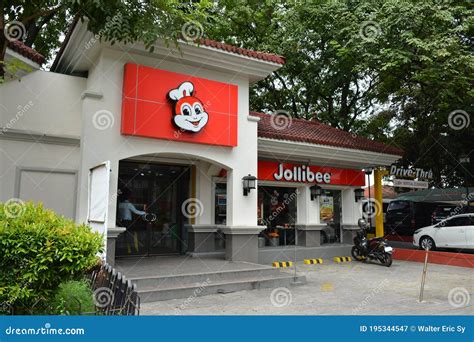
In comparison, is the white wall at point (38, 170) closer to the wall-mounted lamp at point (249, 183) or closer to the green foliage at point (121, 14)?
the green foliage at point (121, 14)

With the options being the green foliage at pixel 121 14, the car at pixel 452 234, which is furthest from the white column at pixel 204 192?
the car at pixel 452 234

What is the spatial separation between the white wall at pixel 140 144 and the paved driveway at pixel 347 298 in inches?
99.4

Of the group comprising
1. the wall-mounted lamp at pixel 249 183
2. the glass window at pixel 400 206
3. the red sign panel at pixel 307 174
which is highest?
the red sign panel at pixel 307 174

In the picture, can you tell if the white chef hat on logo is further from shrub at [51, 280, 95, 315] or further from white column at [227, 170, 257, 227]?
shrub at [51, 280, 95, 315]

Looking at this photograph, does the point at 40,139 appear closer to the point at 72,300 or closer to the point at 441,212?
the point at 72,300

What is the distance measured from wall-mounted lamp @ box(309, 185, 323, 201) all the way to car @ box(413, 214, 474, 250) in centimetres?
479

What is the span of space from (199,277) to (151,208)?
3.33 metres

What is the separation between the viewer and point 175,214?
11031 millimetres

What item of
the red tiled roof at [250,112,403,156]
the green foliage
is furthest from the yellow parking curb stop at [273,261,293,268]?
the green foliage

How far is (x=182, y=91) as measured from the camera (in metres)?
9.15

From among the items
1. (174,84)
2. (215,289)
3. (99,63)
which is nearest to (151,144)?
(174,84)

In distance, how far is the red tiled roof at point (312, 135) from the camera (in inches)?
454

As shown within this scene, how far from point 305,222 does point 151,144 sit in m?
6.20

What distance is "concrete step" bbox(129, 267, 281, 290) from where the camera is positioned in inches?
285
